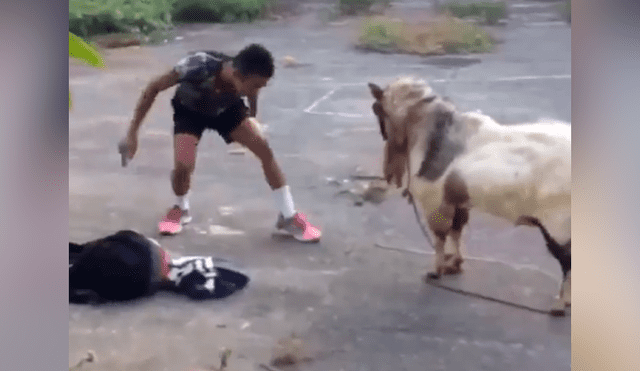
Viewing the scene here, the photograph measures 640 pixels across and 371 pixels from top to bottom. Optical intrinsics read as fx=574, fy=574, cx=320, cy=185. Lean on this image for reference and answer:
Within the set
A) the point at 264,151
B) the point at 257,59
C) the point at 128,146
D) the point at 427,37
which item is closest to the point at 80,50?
the point at 128,146

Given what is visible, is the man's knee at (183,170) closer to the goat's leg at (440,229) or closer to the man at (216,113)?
the man at (216,113)

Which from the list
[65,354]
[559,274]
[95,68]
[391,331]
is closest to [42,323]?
[65,354]

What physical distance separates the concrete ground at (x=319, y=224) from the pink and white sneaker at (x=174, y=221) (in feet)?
0.09

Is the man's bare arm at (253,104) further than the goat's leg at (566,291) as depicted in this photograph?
Yes

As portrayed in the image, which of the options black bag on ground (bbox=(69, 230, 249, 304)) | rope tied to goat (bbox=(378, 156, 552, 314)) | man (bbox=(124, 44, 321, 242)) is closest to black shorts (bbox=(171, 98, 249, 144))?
man (bbox=(124, 44, 321, 242))

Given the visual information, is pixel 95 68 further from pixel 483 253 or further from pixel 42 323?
pixel 483 253

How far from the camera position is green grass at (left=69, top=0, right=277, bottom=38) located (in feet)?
6.22

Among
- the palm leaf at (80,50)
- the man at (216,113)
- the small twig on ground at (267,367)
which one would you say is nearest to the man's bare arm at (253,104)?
the man at (216,113)

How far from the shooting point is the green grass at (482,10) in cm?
185

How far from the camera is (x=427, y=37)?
1878mm

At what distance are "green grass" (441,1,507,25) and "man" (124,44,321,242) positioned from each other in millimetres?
616

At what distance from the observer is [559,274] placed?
1.81m

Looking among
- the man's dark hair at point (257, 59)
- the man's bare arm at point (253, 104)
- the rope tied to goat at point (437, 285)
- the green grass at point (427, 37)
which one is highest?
the green grass at point (427, 37)

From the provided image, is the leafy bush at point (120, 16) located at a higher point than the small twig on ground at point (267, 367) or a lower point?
higher
